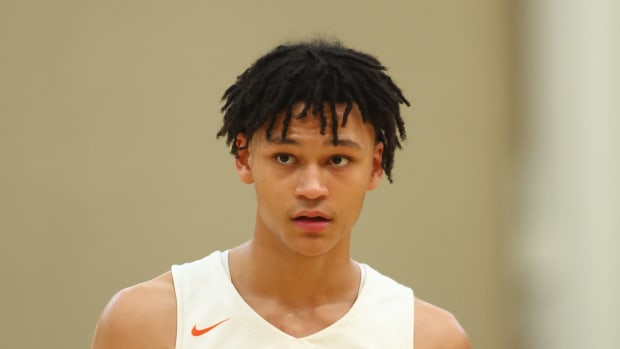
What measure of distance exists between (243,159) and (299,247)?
255 mm

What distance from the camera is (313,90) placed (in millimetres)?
2215

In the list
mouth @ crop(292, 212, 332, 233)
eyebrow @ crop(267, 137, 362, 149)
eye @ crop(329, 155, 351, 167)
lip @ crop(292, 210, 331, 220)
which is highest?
eyebrow @ crop(267, 137, 362, 149)

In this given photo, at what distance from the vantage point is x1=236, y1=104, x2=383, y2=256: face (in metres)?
2.18

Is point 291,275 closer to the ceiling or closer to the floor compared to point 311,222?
closer to the floor

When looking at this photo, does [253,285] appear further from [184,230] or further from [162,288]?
[184,230]

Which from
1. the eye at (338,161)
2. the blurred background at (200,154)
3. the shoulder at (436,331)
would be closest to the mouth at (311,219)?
the eye at (338,161)

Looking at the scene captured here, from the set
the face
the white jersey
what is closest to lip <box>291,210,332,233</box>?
the face

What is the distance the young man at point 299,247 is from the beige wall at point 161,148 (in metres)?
1.49

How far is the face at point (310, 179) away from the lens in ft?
7.15

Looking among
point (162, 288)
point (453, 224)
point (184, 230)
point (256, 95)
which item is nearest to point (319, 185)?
point (256, 95)

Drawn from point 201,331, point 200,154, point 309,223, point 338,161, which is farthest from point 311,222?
point 200,154

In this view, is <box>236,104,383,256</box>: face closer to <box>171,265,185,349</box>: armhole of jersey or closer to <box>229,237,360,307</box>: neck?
<box>229,237,360,307</box>: neck

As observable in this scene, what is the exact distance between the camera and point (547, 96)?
2260 mm

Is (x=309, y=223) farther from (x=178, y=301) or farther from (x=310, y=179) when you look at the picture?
(x=178, y=301)
